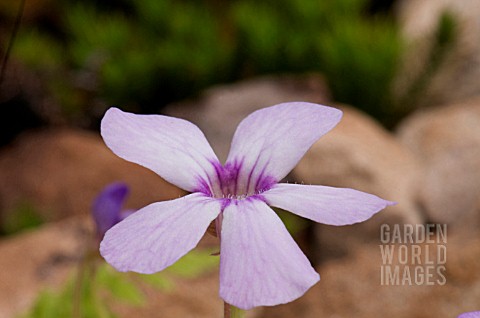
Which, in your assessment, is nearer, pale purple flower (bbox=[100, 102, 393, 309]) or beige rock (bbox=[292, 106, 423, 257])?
pale purple flower (bbox=[100, 102, 393, 309])

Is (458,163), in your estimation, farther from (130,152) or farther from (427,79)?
(130,152)

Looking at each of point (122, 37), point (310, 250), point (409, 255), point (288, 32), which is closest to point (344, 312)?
point (409, 255)

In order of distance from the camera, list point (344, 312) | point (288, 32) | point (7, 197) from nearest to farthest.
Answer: point (344, 312) < point (7, 197) < point (288, 32)

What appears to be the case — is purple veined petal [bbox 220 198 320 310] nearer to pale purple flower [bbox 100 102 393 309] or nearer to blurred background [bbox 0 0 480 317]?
pale purple flower [bbox 100 102 393 309]

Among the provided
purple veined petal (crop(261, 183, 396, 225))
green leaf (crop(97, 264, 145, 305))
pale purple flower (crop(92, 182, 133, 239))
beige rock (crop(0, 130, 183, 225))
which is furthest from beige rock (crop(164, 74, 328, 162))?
purple veined petal (crop(261, 183, 396, 225))

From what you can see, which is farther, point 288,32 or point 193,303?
point 288,32

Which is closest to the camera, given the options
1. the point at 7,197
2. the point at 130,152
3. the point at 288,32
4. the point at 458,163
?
the point at 130,152

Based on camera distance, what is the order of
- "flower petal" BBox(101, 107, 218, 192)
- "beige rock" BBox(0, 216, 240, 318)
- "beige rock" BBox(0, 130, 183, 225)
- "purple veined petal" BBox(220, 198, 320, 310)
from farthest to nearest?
"beige rock" BBox(0, 130, 183, 225), "beige rock" BBox(0, 216, 240, 318), "flower petal" BBox(101, 107, 218, 192), "purple veined petal" BBox(220, 198, 320, 310)
